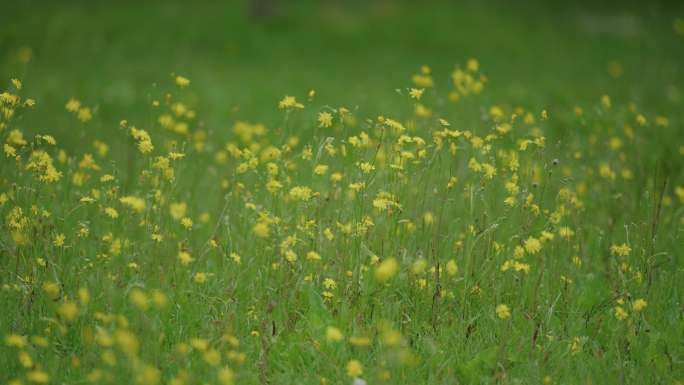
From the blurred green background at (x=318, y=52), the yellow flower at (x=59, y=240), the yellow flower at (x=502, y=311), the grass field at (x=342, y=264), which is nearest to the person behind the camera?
the grass field at (x=342, y=264)

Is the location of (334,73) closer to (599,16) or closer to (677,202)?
(677,202)

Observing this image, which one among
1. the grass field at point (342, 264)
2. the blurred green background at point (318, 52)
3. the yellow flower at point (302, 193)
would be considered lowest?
the blurred green background at point (318, 52)

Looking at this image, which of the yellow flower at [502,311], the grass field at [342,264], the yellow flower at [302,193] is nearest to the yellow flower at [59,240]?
the grass field at [342,264]

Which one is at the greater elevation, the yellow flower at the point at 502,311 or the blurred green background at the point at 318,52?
the yellow flower at the point at 502,311

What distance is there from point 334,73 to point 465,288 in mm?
6222

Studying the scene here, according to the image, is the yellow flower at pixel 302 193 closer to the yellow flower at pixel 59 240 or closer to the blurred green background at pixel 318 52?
the yellow flower at pixel 59 240

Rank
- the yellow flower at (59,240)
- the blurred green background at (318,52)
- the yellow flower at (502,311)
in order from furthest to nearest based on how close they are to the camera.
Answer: the blurred green background at (318,52) → the yellow flower at (59,240) → the yellow flower at (502,311)

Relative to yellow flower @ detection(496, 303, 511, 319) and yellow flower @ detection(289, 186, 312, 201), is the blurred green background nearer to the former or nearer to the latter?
yellow flower @ detection(289, 186, 312, 201)

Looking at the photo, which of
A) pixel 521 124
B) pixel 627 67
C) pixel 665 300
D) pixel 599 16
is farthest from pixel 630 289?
pixel 599 16

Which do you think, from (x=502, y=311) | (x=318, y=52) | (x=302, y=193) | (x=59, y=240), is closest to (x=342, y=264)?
(x=302, y=193)

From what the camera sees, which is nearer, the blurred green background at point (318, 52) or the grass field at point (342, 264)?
the grass field at point (342, 264)

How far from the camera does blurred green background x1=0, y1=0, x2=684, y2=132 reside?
7.96 metres

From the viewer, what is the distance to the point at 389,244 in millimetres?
3758

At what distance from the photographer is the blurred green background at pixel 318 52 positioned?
7.96 m
